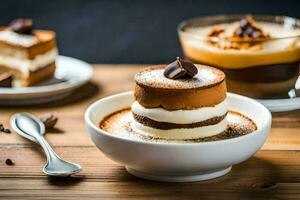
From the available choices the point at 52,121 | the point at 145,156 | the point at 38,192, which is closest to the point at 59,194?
the point at 38,192

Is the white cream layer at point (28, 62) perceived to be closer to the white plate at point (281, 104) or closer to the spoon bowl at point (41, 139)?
the spoon bowl at point (41, 139)

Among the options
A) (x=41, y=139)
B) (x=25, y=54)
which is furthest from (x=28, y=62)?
(x=41, y=139)

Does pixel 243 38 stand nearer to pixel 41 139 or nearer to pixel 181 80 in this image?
pixel 181 80

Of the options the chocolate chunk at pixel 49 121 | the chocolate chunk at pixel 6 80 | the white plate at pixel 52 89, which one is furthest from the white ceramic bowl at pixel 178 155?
the chocolate chunk at pixel 6 80

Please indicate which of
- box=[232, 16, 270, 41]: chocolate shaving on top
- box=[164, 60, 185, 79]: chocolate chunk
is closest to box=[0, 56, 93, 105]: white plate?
box=[232, 16, 270, 41]: chocolate shaving on top

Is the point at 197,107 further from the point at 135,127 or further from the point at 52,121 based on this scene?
the point at 52,121

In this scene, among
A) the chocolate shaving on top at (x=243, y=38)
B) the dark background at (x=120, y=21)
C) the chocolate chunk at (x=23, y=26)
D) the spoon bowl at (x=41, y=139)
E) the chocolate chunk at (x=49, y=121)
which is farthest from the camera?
the dark background at (x=120, y=21)

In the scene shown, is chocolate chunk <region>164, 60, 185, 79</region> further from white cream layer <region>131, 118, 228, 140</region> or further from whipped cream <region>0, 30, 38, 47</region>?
whipped cream <region>0, 30, 38, 47</region>
